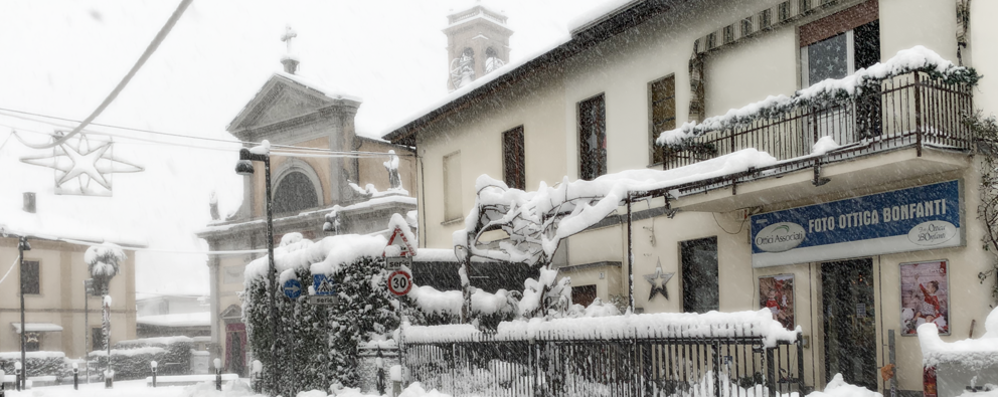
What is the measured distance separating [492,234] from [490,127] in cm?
260

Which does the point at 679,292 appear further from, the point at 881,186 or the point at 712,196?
the point at 881,186

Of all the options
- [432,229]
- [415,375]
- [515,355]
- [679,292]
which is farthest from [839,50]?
[432,229]

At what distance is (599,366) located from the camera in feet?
36.4

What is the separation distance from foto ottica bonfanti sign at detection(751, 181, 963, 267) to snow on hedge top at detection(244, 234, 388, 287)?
22.5 feet

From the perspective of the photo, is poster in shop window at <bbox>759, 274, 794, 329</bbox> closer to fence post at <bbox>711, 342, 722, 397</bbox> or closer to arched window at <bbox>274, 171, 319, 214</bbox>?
fence post at <bbox>711, 342, 722, 397</bbox>

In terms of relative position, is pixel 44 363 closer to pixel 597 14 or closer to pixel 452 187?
pixel 452 187

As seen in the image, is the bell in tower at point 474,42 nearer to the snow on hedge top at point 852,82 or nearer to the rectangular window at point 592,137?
the rectangular window at point 592,137

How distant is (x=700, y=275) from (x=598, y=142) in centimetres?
373

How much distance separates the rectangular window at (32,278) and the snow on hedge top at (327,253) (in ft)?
103

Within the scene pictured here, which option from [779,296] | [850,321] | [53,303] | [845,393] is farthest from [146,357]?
[845,393]

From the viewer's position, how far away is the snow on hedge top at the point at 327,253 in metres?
16.4

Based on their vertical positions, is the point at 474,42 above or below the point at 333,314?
above

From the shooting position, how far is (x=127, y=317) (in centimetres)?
4956

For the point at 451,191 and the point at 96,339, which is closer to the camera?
the point at 451,191
